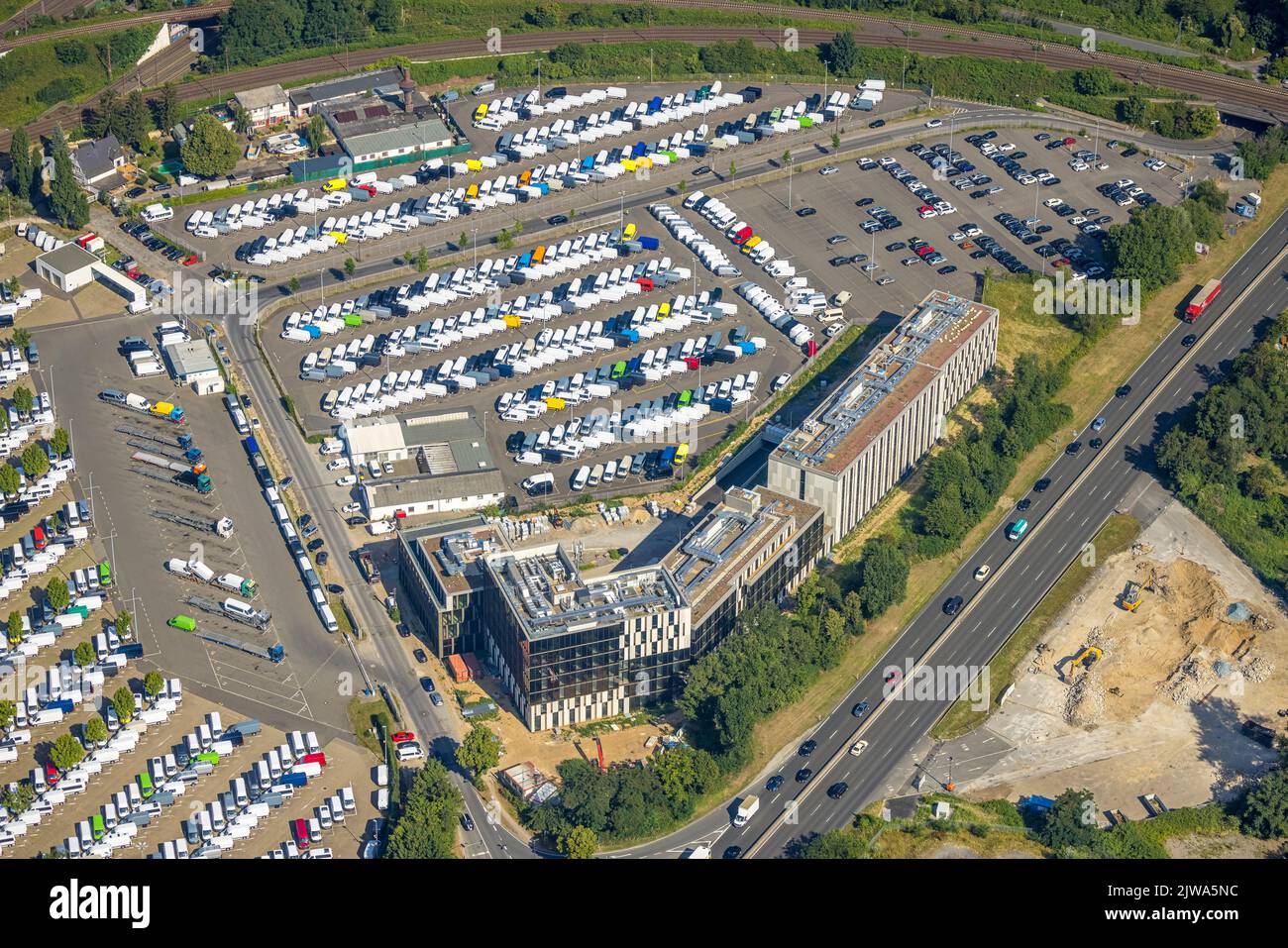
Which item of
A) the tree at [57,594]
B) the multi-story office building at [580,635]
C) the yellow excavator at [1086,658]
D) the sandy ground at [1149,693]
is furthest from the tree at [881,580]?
the tree at [57,594]

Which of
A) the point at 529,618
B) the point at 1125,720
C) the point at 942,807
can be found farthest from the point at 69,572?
the point at 1125,720

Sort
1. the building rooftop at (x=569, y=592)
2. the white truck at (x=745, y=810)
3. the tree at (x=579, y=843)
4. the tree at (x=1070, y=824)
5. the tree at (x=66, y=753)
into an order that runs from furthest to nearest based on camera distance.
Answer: the building rooftop at (x=569, y=592), the tree at (x=66, y=753), the white truck at (x=745, y=810), the tree at (x=1070, y=824), the tree at (x=579, y=843)

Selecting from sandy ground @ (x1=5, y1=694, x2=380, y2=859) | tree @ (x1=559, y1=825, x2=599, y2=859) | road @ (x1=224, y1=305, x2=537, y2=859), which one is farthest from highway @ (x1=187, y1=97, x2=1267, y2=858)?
sandy ground @ (x1=5, y1=694, x2=380, y2=859)

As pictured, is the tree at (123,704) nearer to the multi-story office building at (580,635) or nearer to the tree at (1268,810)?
the multi-story office building at (580,635)

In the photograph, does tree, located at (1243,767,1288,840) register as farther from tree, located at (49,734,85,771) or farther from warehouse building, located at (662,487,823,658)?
tree, located at (49,734,85,771)

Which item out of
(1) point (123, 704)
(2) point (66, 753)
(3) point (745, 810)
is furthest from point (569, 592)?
(2) point (66, 753)

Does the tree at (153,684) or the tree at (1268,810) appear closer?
the tree at (1268,810)
